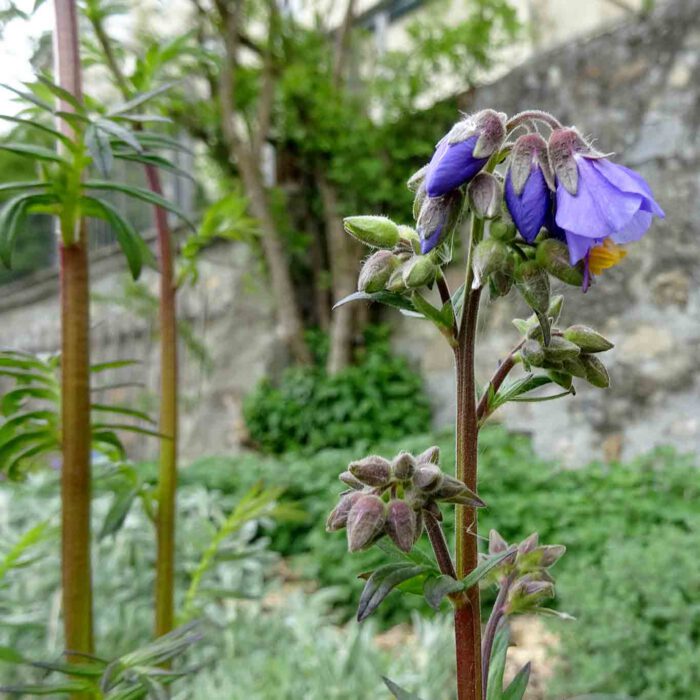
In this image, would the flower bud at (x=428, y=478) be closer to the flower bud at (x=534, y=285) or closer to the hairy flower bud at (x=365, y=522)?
the hairy flower bud at (x=365, y=522)

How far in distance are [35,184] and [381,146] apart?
429 cm

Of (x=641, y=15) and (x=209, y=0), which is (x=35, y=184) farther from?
(x=209, y=0)

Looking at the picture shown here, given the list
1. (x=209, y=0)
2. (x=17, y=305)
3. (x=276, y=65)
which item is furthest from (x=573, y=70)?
(x=17, y=305)

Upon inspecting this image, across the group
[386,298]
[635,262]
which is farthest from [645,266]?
[386,298]

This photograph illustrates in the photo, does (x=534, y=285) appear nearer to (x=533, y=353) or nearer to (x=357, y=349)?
(x=533, y=353)

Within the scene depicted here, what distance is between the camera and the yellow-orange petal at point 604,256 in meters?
0.57

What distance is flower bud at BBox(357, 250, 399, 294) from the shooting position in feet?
1.98

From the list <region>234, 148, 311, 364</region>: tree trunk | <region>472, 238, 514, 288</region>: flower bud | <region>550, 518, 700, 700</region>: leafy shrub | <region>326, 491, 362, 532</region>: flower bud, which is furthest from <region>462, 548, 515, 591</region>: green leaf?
<region>234, 148, 311, 364</region>: tree trunk

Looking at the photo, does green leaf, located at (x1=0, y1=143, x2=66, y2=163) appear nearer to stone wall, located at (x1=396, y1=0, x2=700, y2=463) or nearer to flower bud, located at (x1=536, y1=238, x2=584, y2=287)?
flower bud, located at (x1=536, y1=238, x2=584, y2=287)

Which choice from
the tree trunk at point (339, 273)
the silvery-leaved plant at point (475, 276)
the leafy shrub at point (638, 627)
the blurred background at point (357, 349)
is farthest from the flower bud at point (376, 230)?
the tree trunk at point (339, 273)

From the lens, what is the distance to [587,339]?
24.7 inches

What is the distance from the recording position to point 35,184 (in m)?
0.81

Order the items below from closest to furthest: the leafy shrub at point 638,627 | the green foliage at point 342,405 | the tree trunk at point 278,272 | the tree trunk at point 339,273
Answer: the leafy shrub at point 638,627, the green foliage at point 342,405, the tree trunk at point 339,273, the tree trunk at point 278,272

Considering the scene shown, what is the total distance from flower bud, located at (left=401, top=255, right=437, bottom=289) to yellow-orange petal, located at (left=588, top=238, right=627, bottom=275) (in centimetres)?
12
